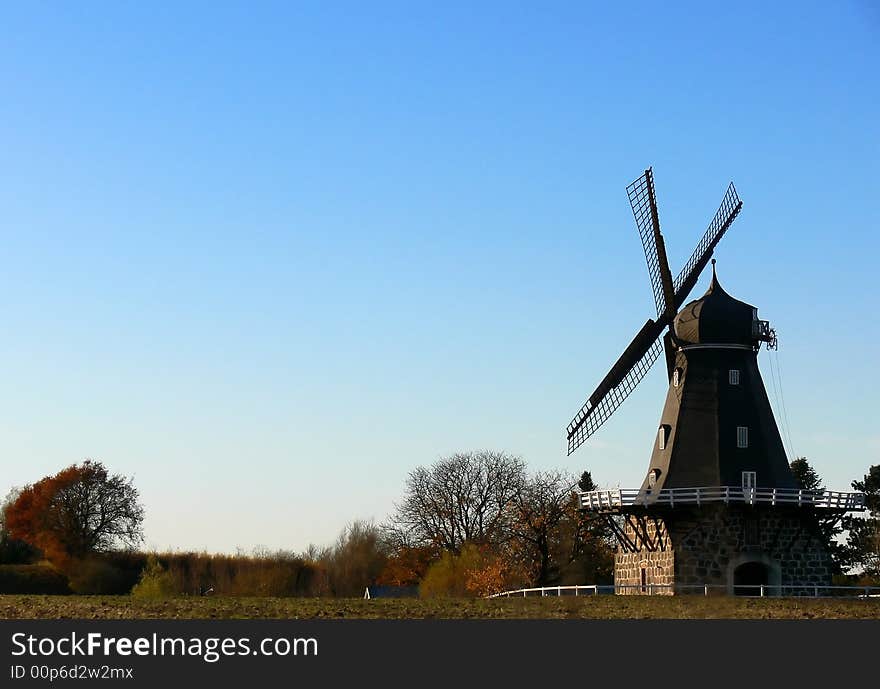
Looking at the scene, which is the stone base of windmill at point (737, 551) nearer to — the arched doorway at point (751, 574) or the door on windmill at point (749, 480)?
the arched doorway at point (751, 574)

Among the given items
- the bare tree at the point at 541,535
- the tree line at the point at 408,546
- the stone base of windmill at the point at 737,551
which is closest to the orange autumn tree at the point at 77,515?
the tree line at the point at 408,546

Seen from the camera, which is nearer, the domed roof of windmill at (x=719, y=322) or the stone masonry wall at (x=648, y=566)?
the stone masonry wall at (x=648, y=566)

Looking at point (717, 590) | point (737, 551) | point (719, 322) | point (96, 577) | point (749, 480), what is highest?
point (719, 322)

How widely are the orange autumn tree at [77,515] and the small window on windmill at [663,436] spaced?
159ft

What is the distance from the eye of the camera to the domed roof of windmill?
46.4 metres

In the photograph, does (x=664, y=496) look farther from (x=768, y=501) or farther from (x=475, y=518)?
(x=475, y=518)

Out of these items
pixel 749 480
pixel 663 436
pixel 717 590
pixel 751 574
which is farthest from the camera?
pixel 663 436

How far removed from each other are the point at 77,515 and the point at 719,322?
53088 mm

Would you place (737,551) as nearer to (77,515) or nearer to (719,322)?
(719,322)

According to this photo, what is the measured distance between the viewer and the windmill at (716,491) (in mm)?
43938

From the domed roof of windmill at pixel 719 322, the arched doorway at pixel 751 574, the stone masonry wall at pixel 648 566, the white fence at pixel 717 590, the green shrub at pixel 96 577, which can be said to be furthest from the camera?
the green shrub at pixel 96 577

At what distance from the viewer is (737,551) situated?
4409 centimetres

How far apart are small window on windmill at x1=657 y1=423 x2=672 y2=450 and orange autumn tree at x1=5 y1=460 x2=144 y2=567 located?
1905 inches

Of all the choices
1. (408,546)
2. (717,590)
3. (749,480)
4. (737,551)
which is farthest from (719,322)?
(408,546)
